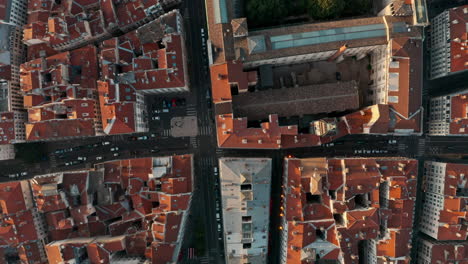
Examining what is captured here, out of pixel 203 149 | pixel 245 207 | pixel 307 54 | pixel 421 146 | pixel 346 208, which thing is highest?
pixel 307 54

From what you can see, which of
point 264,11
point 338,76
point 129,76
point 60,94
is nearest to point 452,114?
point 338,76

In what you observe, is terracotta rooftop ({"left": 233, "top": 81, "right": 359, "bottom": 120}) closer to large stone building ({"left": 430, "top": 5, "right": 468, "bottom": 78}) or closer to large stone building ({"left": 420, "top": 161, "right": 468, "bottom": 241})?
large stone building ({"left": 430, "top": 5, "right": 468, "bottom": 78})

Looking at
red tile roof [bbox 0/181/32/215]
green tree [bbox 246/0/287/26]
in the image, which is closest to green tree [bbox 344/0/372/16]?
green tree [bbox 246/0/287/26]

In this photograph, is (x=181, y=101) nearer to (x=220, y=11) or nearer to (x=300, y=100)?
(x=220, y=11)

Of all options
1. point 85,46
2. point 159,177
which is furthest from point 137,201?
point 85,46

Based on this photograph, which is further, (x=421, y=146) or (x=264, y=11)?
(x=421, y=146)

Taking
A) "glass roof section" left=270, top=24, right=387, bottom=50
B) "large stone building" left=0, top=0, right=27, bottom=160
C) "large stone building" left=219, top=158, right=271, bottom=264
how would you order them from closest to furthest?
"glass roof section" left=270, top=24, right=387, bottom=50 < "large stone building" left=0, top=0, right=27, bottom=160 < "large stone building" left=219, top=158, right=271, bottom=264
